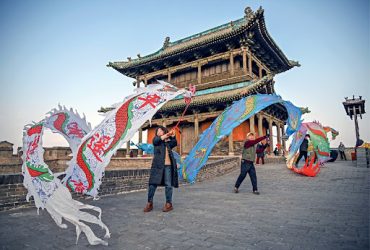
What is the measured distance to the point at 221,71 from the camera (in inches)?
764

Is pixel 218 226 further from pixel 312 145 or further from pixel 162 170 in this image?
pixel 312 145

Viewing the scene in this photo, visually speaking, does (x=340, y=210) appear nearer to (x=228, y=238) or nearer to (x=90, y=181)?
(x=228, y=238)

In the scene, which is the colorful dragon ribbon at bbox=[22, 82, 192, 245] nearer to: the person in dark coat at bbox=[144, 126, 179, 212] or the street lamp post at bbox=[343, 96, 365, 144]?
the person in dark coat at bbox=[144, 126, 179, 212]

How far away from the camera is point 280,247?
2.41 metres

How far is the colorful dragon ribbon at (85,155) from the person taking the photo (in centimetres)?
252

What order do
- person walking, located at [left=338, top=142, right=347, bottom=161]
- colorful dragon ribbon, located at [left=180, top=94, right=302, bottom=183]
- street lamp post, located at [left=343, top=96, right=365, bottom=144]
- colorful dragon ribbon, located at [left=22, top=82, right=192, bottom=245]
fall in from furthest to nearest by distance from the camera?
person walking, located at [left=338, top=142, right=347, bottom=161] → street lamp post, located at [left=343, top=96, right=365, bottom=144] → colorful dragon ribbon, located at [left=180, top=94, right=302, bottom=183] → colorful dragon ribbon, located at [left=22, top=82, right=192, bottom=245]

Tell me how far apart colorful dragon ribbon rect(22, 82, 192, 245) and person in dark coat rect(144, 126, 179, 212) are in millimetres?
851

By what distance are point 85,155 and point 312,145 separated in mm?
10846

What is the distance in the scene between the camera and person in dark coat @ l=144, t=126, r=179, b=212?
4.18 meters

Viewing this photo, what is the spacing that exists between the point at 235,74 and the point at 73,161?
637 inches

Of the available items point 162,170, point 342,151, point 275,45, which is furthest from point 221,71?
point 162,170

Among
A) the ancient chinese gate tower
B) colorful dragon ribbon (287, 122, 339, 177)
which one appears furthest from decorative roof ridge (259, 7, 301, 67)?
colorful dragon ribbon (287, 122, 339, 177)

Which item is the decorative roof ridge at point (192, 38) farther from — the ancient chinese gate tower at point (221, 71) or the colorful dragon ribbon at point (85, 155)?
the colorful dragon ribbon at point (85, 155)

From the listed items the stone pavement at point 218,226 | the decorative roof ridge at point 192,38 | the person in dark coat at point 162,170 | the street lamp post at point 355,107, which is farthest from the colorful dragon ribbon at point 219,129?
the street lamp post at point 355,107
